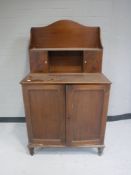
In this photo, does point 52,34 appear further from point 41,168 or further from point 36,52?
point 41,168

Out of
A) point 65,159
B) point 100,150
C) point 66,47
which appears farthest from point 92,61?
point 65,159

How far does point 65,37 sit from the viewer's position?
7.13ft

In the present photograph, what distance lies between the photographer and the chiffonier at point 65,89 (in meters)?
1.77

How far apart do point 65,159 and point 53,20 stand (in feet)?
5.36

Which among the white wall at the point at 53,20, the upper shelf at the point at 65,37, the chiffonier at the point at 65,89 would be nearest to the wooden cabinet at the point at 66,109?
the chiffonier at the point at 65,89

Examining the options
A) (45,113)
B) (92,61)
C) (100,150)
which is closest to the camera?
(45,113)

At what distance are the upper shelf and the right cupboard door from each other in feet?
2.06

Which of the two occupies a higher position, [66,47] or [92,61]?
[66,47]

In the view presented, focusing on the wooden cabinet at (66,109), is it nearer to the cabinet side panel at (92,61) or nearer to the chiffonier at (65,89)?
the chiffonier at (65,89)

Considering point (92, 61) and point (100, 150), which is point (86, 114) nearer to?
point (100, 150)

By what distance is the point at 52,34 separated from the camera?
2.16 m

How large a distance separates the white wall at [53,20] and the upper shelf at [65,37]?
20cm

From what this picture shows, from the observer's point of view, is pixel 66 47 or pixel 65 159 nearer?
pixel 65 159

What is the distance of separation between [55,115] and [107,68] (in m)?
1.06
